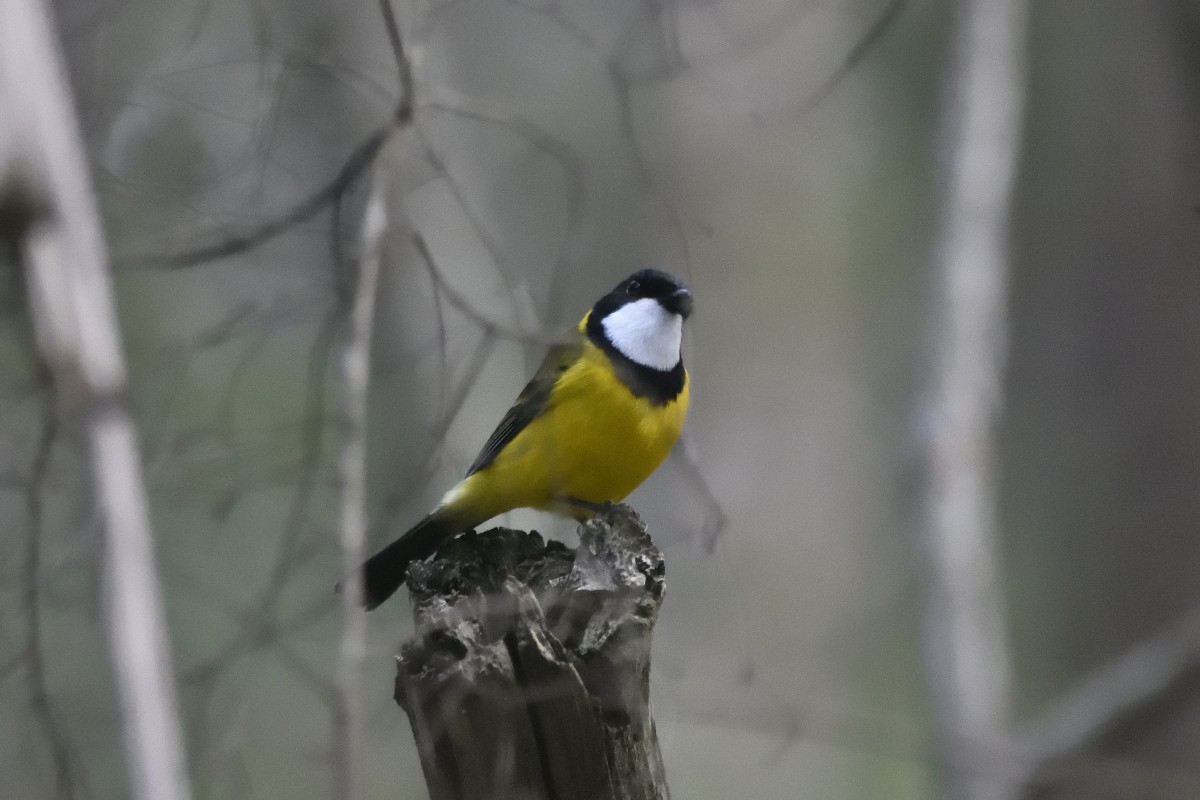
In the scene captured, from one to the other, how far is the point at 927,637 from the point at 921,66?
487 centimetres

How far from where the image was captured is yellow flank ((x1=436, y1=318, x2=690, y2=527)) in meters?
3.14

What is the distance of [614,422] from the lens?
124 inches

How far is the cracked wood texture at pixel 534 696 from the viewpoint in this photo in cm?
177

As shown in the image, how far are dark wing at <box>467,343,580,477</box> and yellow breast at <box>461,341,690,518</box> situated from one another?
1.6 inches

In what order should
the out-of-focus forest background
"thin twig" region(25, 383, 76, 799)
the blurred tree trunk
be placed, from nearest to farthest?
1. "thin twig" region(25, 383, 76, 799)
2. the out-of-focus forest background
3. the blurred tree trunk

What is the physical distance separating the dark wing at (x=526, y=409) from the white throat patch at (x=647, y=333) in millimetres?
201

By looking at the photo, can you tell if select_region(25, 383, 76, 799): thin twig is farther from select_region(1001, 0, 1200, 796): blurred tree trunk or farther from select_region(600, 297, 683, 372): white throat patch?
select_region(1001, 0, 1200, 796): blurred tree trunk

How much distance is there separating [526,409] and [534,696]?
163cm

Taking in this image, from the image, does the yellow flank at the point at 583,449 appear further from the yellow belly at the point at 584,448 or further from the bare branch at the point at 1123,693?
the bare branch at the point at 1123,693

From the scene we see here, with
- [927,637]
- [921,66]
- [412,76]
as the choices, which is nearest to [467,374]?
[412,76]

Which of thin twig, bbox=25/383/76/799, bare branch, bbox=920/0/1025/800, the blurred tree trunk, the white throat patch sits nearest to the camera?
thin twig, bbox=25/383/76/799

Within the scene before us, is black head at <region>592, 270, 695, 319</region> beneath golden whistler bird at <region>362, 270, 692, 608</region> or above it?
above

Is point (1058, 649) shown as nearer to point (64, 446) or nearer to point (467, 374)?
point (467, 374)

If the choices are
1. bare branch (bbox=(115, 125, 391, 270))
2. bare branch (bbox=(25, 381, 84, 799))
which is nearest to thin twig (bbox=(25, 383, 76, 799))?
bare branch (bbox=(25, 381, 84, 799))
